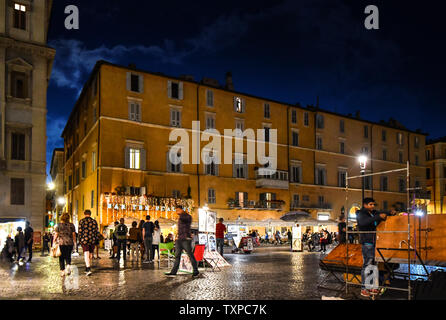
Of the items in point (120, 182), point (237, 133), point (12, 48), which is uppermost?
point (12, 48)

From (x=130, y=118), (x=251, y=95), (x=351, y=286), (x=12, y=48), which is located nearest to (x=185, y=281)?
(x=351, y=286)

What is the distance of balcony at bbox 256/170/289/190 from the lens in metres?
44.8

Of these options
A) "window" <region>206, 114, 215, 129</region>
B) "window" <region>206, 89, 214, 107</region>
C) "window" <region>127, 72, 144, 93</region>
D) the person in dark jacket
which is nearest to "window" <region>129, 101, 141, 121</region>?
"window" <region>127, 72, 144, 93</region>

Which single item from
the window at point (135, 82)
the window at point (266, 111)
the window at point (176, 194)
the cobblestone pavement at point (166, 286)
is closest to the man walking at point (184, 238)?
the cobblestone pavement at point (166, 286)

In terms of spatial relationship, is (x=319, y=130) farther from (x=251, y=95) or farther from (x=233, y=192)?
(x=233, y=192)

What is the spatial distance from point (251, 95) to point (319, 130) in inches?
386

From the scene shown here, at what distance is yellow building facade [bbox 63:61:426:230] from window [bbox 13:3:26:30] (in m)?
7.22

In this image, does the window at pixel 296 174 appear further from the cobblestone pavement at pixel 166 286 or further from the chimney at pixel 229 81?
the cobblestone pavement at pixel 166 286

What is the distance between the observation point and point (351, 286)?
35.0 feet

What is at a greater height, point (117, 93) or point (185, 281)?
point (117, 93)

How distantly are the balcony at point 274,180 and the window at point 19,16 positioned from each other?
23809 millimetres

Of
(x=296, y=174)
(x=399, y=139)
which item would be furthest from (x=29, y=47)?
(x=399, y=139)

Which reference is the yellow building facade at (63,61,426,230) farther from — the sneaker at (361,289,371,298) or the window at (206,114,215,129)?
the sneaker at (361,289,371,298)
